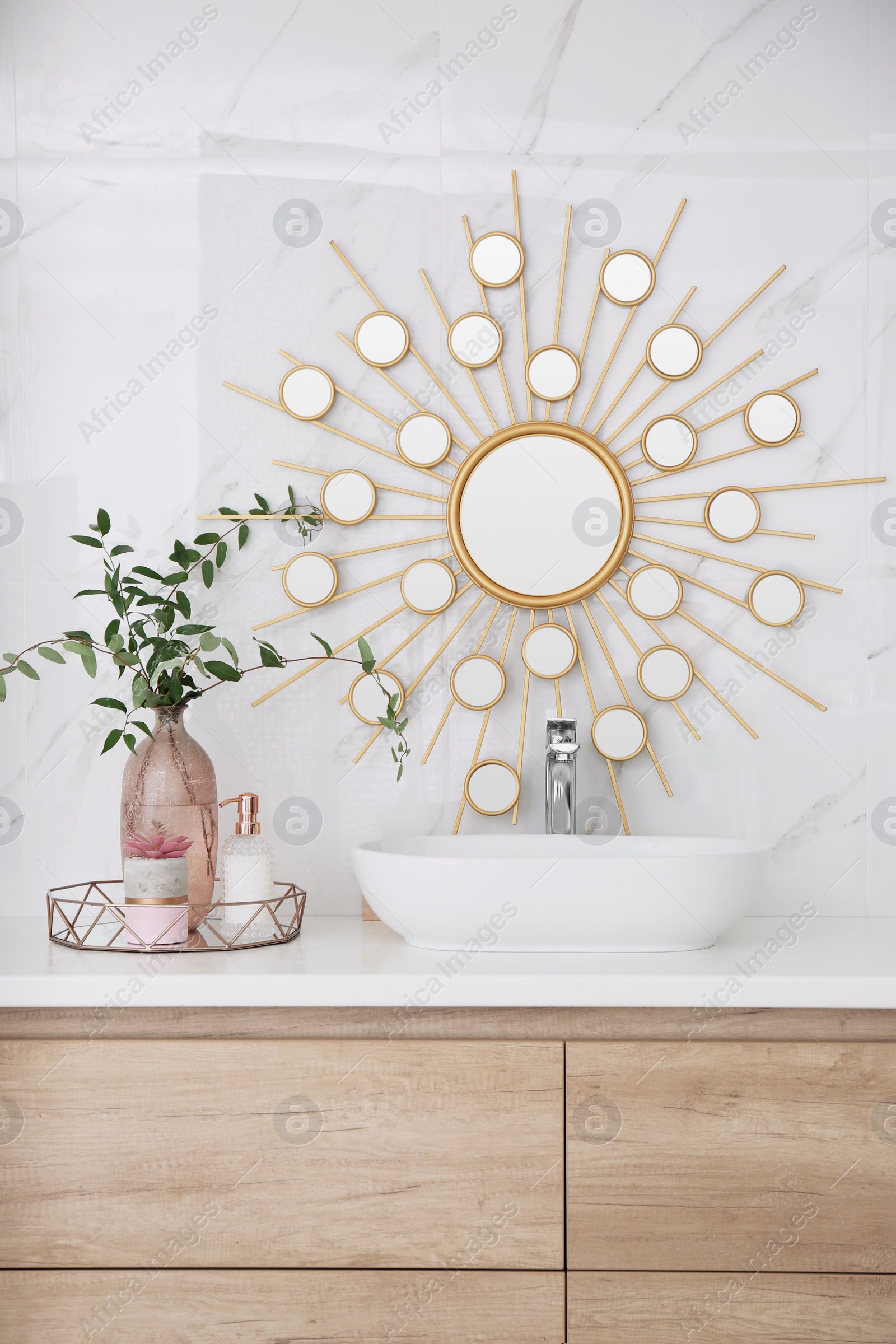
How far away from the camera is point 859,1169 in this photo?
1116mm

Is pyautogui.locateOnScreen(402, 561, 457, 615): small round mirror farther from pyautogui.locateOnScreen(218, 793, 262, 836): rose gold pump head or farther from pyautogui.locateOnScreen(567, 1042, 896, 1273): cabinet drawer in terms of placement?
pyautogui.locateOnScreen(567, 1042, 896, 1273): cabinet drawer

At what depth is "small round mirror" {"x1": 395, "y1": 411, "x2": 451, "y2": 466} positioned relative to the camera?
162 cm

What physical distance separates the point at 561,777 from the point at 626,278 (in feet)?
2.68

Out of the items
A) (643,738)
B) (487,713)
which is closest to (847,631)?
(643,738)

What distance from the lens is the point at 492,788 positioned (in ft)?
5.26

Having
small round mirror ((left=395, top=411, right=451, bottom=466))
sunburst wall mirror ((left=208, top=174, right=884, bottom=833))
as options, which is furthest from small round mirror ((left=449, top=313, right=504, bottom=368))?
small round mirror ((left=395, top=411, right=451, bottom=466))

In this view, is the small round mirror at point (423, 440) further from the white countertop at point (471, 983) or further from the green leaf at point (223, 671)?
the white countertop at point (471, 983)

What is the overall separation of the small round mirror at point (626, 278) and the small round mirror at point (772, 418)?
10.1 inches

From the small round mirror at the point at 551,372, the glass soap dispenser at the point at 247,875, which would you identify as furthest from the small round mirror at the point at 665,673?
the glass soap dispenser at the point at 247,875

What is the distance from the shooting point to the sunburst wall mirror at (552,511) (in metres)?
1.61

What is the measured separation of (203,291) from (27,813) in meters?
0.91

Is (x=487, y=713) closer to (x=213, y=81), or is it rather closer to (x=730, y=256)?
(x=730, y=256)

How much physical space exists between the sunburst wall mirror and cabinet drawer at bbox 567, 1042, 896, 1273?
0.54m

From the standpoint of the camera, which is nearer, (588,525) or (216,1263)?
(216,1263)
